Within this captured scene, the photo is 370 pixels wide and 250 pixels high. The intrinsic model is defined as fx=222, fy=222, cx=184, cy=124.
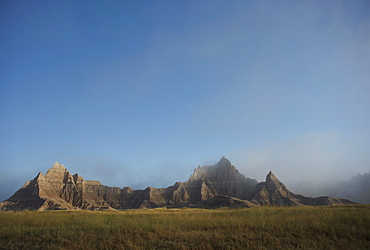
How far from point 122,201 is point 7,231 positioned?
160 metres

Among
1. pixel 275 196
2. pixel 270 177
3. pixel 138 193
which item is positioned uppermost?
pixel 270 177

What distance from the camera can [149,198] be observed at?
502 ft

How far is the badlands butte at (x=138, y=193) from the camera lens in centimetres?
12675

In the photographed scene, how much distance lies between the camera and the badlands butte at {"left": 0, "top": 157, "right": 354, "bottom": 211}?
416ft

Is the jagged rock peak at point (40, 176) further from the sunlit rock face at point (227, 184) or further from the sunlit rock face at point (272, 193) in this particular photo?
the sunlit rock face at point (272, 193)

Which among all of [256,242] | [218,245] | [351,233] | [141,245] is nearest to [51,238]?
[141,245]

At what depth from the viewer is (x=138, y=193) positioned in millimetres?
167875

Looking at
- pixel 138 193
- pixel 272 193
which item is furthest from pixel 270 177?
pixel 138 193

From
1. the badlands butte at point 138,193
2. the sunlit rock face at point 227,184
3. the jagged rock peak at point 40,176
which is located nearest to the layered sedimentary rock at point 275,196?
the badlands butte at point 138,193

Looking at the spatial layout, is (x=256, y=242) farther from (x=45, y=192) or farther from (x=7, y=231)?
(x=45, y=192)

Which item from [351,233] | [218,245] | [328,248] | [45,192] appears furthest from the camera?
[45,192]

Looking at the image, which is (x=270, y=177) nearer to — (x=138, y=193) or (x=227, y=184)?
(x=227, y=184)

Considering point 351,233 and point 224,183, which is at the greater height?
point 224,183

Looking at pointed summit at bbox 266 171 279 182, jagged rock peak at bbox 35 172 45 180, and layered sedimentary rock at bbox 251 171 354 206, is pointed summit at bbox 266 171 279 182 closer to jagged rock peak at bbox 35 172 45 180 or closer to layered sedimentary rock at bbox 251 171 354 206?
layered sedimentary rock at bbox 251 171 354 206
